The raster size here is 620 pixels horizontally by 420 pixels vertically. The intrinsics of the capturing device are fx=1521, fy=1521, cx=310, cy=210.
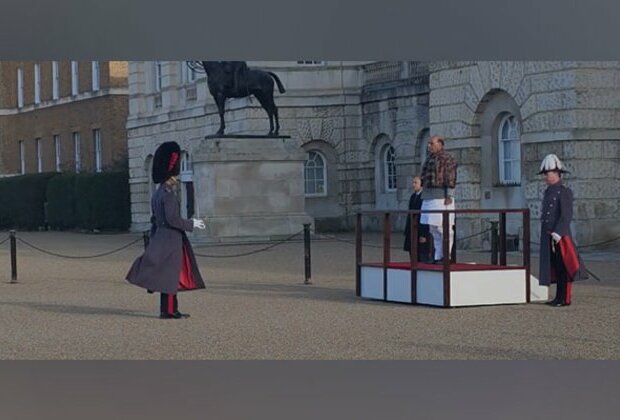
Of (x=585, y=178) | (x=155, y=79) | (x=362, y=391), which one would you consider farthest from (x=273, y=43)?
(x=155, y=79)

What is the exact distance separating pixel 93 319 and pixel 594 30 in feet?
30.2

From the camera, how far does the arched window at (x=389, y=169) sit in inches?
1697

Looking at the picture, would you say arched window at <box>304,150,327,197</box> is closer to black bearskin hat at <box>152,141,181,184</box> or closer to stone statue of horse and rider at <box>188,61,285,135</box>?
stone statue of horse and rider at <box>188,61,285,135</box>

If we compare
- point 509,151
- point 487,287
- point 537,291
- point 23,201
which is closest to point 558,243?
point 537,291

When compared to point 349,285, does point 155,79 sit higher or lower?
higher

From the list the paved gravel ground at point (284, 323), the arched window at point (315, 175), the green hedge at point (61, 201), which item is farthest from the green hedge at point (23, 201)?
the paved gravel ground at point (284, 323)

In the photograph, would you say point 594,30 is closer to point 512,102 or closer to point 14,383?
point 14,383

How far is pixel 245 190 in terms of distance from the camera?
35.6 m

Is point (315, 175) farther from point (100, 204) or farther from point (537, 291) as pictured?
point (537, 291)

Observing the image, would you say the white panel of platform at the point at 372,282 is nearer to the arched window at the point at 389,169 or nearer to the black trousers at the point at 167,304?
the black trousers at the point at 167,304

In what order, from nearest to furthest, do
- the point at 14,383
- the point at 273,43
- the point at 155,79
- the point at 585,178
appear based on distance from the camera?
the point at 273,43, the point at 14,383, the point at 585,178, the point at 155,79

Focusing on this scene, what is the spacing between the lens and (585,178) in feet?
92.9

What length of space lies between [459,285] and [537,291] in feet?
3.89

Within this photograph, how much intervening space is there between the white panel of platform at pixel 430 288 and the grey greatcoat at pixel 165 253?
2720 millimetres
